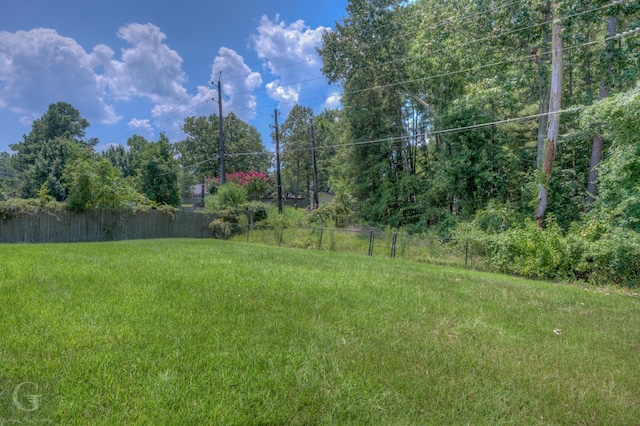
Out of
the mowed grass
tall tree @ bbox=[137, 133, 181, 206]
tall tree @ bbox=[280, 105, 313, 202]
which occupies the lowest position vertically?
the mowed grass

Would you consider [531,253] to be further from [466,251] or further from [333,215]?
[333,215]

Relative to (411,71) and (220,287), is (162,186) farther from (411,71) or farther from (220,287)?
(220,287)

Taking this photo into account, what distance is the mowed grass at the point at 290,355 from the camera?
6.64ft

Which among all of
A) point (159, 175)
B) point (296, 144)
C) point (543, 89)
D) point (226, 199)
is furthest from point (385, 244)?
point (296, 144)

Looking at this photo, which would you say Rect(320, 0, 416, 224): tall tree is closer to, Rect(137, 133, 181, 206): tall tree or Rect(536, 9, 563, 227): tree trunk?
Rect(536, 9, 563, 227): tree trunk

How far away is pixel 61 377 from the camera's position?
2.11 meters

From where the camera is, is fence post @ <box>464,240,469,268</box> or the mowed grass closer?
the mowed grass

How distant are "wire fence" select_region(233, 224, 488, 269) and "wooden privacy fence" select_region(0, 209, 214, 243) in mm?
4397

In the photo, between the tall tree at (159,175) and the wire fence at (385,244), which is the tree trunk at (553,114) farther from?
the tall tree at (159,175)

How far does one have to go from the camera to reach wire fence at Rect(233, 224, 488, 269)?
9.83 metres

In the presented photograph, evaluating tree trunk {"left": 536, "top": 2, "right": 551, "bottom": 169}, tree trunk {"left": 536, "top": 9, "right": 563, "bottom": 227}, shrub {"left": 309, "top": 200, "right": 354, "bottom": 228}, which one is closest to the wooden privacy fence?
shrub {"left": 309, "top": 200, "right": 354, "bottom": 228}

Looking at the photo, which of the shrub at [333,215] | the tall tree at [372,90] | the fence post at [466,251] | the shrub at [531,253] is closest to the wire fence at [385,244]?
the fence post at [466,251]

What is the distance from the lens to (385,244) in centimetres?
1141

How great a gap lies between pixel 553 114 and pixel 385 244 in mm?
7078
